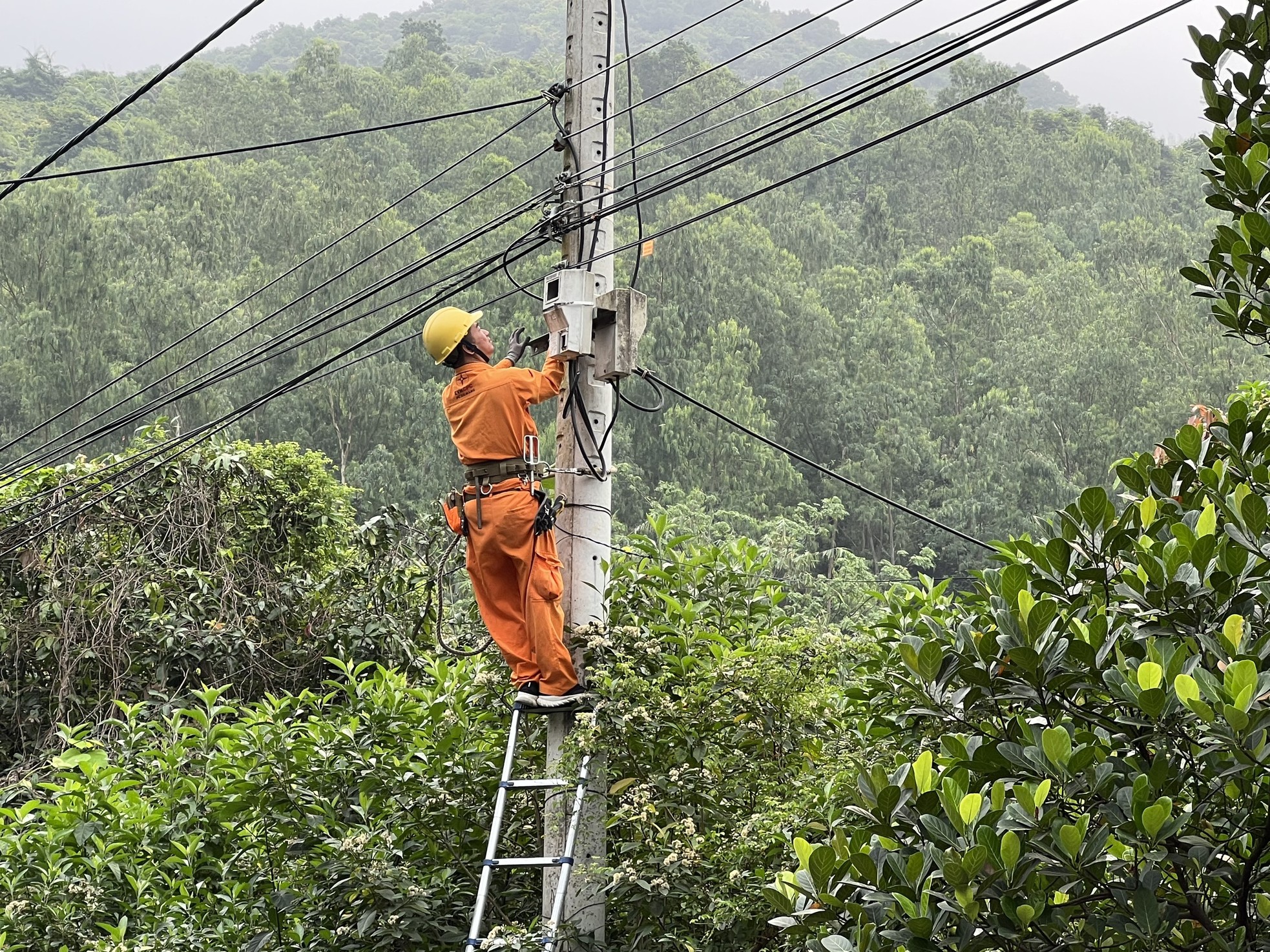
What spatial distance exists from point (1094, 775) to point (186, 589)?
324 inches

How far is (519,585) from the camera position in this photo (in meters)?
5.48

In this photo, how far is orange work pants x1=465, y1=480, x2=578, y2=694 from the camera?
17.2ft

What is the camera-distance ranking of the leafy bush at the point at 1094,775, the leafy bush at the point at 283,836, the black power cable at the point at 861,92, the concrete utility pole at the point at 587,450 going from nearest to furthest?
the leafy bush at the point at 1094,775, the black power cable at the point at 861,92, the concrete utility pole at the point at 587,450, the leafy bush at the point at 283,836

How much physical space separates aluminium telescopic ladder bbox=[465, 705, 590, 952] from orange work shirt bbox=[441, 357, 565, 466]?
3.61 ft

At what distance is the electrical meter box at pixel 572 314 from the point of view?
5312mm

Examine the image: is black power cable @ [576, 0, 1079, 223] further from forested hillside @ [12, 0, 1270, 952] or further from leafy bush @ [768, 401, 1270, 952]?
leafy bush @ [768, 401, 1270, 952]

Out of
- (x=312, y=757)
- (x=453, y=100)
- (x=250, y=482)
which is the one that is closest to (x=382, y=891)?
(x=312, y=757)

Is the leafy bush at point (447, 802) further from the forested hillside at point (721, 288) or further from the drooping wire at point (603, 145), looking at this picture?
the forested hillside at point (721, 288)

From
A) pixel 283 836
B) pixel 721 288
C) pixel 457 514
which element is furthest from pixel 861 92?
pixel 721 288

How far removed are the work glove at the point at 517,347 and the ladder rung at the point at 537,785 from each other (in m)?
1.63

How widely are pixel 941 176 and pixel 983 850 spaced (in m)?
59.5

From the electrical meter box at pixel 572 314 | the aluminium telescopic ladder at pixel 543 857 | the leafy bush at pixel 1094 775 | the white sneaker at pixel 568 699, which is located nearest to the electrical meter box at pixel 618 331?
the electrical meter box at pixel 572 314

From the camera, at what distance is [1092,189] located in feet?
190

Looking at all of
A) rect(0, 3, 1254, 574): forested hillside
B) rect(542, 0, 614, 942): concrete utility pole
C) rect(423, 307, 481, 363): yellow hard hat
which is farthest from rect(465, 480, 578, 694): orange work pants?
rect(0, 3, 1254, 574): forested hillside
